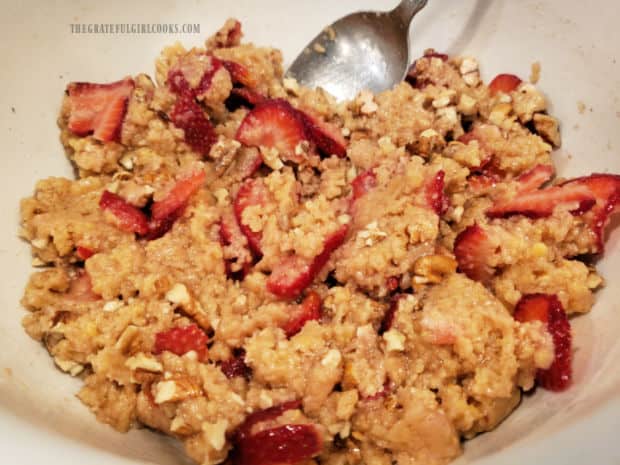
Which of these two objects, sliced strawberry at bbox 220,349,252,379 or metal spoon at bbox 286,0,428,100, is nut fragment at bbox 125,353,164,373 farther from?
metal spoon at bbox 286,0,428,100

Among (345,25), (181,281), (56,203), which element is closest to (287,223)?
(181,281)

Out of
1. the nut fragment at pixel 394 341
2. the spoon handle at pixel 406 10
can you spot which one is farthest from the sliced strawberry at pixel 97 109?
the nut fragment at pixel 394 341

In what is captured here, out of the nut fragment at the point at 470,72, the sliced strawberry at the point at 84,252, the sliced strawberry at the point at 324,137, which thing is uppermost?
the nut fragment at the point at 470,72

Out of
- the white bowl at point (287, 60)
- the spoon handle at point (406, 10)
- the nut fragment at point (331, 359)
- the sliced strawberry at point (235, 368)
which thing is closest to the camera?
the white bowl at point (287, 60)

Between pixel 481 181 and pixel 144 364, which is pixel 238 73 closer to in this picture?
pixel 481 181

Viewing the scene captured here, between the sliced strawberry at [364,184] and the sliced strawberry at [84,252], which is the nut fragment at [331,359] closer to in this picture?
the sliced strawberry at [364,184]

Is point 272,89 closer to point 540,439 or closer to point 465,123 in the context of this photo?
point 465,123

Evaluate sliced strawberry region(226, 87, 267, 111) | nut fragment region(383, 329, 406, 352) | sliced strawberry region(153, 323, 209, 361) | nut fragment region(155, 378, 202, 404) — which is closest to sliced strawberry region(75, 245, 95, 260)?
sliced strawberry region(153, 323, 209, 361)
